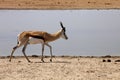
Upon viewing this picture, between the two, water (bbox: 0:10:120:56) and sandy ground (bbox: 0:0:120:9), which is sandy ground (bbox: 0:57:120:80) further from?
sandy ground (bbox: 0:0:120:9)

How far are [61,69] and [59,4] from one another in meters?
29.9

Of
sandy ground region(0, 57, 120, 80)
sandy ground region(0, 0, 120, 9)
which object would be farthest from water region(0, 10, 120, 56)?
sandy ground region(0, 0, 120, 9)

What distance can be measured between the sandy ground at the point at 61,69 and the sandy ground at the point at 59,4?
2543cm

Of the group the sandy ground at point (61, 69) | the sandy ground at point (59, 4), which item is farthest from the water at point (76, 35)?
the sandy ground at point (59, 4)

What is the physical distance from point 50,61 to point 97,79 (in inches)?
156

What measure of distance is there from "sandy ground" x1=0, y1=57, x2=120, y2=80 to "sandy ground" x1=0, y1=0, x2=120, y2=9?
2543 cm

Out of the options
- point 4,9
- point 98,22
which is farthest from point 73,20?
point 4,9

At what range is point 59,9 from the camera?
41531 millimetres

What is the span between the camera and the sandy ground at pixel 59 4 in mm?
43125

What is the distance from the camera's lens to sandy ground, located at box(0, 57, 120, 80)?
13.7 m

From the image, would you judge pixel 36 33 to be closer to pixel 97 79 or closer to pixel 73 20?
pixel 97 79

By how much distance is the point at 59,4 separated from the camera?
44.7 metres

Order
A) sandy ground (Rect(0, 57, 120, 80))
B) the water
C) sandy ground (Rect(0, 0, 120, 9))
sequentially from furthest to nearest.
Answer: sandy ground (Rect(0, 0, 120, 9)) → the water → sandy ground (Rect(0, 57, 120, 80))

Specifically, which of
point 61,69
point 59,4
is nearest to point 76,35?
point 61,69
